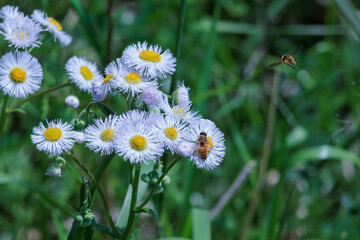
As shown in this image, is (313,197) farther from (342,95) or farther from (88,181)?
(88,181)

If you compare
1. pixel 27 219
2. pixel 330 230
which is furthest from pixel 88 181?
pixel 330 230

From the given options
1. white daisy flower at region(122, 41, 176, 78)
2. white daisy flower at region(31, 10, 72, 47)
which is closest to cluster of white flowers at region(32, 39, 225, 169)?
white daisy flower at region(122, 41, 176, 78)

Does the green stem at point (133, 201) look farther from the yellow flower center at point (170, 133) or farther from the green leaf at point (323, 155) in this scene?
the green leaf at point (323, 155)

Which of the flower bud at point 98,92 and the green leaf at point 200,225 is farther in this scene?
the green leaf at point 200,225

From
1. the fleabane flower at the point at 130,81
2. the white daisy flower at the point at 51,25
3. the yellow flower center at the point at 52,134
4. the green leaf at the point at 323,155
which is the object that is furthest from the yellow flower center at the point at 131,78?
the green leaf at the point at 323,155

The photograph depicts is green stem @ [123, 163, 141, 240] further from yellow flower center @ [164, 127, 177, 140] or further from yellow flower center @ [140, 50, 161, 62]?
yellow flower center @ [140, 50, 161, 62]
